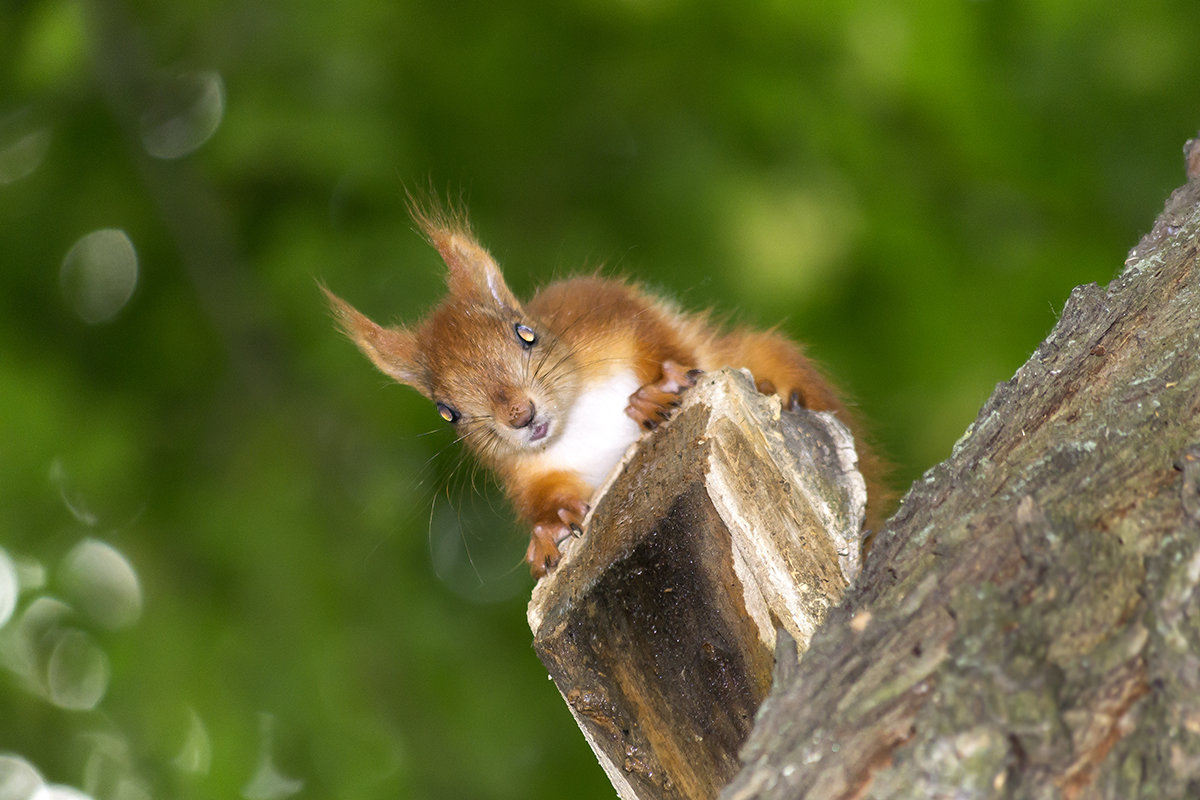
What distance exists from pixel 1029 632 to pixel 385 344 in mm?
2428

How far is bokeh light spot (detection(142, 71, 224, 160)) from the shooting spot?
417cm

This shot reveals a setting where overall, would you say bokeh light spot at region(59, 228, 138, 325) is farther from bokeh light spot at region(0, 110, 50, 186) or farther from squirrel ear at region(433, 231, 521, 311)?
squirrel ear at region(433, 231, 521, 311)

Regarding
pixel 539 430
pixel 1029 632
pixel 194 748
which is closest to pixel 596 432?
pixel 539 430

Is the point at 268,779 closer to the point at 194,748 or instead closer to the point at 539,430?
the point at 194,748

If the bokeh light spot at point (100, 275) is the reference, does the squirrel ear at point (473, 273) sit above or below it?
below

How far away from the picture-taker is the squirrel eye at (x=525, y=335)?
3254 mm

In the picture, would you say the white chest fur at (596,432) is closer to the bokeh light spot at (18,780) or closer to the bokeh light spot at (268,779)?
the bokeh light spot at (268,779)

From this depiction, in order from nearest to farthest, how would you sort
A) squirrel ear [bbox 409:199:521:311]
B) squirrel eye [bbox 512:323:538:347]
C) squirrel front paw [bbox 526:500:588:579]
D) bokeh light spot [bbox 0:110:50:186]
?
squirrel front paw [bbox 526:500:588:579], squirrel eye [bbox 512:323:538:347], squirrel ear [bbox 409:199:521:311], bokeh light spot [bbox 0:110:50:186]

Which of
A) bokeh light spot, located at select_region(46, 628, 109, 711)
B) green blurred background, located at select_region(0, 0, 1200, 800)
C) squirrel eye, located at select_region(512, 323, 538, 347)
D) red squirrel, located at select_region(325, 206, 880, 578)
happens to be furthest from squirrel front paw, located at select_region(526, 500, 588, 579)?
bokeh light spot, located at select_region(46, 628, 109, 711)

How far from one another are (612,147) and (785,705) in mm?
3086

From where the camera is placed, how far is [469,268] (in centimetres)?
340

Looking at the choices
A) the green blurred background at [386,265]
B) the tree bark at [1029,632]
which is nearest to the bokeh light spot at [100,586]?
the green blurred background at [386,265]

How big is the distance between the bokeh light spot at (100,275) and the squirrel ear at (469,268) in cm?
160

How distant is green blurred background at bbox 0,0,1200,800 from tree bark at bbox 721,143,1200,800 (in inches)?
76.5
